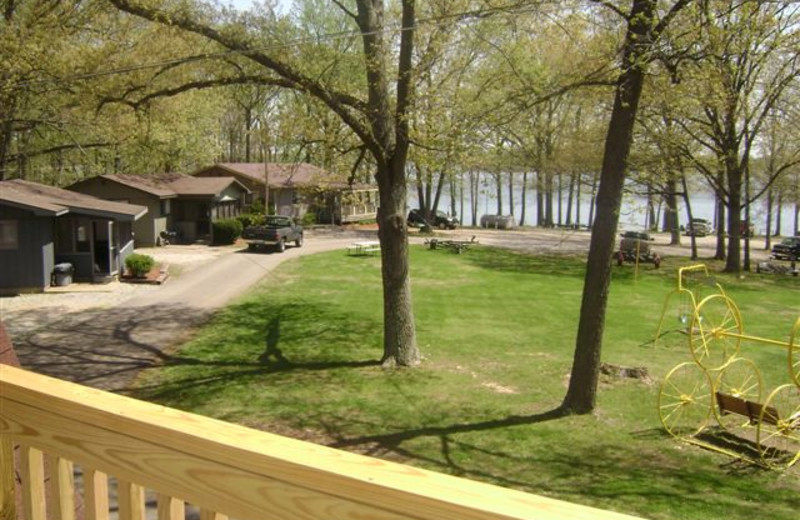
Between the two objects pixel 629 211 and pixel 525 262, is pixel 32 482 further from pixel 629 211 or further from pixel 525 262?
pixel 525 262

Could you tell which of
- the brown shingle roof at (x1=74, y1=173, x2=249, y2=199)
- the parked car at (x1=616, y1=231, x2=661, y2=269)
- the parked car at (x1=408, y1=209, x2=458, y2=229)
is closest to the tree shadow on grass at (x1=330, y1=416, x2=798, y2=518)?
the parked car at (x1=616, y1=231, x2=661, y2=269)

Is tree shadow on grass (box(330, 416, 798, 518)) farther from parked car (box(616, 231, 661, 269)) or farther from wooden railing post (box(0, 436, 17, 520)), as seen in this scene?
parked car (box(616, 231, 661, 269))

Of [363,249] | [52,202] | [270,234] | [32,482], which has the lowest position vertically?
[363,249]

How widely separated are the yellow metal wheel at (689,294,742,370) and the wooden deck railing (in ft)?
26.1

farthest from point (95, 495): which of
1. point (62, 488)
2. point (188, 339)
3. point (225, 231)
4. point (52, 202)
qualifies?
point (225, 231)

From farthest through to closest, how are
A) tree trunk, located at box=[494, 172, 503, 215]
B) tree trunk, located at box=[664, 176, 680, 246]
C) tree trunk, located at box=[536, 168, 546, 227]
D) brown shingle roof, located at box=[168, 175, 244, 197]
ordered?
tree trunk, located at box=[494, 172, 503, 215] < tree trunk, located at box=[536, 168, 546, 227] < brown shingle roof, located at box=[168, 175, 244, 197] < tree trunk, located at box=[664, 176, 680, 246]

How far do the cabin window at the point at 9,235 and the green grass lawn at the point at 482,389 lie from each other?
781cm

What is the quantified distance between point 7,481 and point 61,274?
2380cm

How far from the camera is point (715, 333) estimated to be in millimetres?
9008

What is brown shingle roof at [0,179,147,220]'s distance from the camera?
21.9 metres

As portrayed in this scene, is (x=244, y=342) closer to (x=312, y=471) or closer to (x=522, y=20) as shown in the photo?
(x=522, y=20)

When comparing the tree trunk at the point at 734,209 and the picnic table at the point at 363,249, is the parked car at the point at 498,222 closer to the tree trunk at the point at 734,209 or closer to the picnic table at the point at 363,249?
the picnic table at the point at 363,249

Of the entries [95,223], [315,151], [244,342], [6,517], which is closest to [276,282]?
[95,223]

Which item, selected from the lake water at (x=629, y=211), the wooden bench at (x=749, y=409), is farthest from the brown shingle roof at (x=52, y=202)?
the wooden bench at (x=749, y=409)
